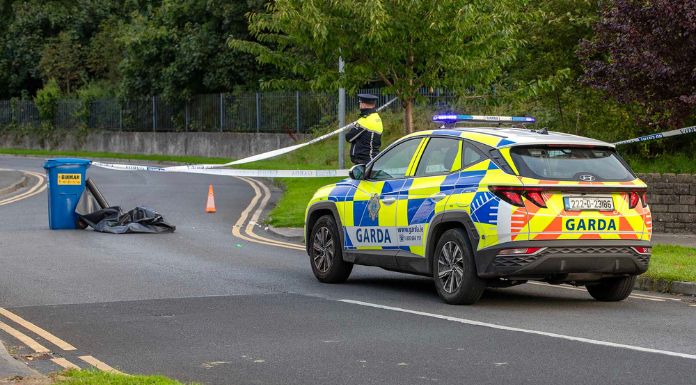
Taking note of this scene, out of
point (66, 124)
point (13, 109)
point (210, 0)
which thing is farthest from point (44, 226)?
point (13, 109)

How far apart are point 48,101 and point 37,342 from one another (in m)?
51.1

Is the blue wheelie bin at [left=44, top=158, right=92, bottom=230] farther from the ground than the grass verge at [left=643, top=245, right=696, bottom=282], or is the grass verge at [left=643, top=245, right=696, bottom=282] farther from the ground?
the blue wheelie bin at [left=44, top=158, right=92, bottom=230]

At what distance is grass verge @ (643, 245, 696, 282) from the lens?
13.2 metres

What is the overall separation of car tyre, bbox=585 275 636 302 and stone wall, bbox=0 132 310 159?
100ft

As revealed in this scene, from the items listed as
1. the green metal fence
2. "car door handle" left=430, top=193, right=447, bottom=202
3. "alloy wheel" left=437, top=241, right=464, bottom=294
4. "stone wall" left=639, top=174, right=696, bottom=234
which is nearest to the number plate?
"alloy wheel" left=437, top=241, right=464, bottom=294

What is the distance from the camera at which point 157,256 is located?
53.8 ft

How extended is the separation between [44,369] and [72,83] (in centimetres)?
5683

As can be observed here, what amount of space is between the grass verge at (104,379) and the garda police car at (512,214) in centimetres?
423

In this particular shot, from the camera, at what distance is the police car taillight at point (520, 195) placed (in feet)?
36.0

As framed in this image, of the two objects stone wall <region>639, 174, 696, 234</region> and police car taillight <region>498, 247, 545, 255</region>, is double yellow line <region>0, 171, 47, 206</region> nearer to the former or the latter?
stone wall <region>639, 174, 696, 234</region>

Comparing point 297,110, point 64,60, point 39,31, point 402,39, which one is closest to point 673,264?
point 402,39

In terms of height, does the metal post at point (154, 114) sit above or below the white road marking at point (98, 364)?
above

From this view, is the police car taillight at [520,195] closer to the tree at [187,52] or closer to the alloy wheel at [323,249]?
the alloy wheel at [323,249]

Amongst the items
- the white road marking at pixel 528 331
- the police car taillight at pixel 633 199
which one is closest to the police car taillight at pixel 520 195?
the police car taillight at pixel 633 199
